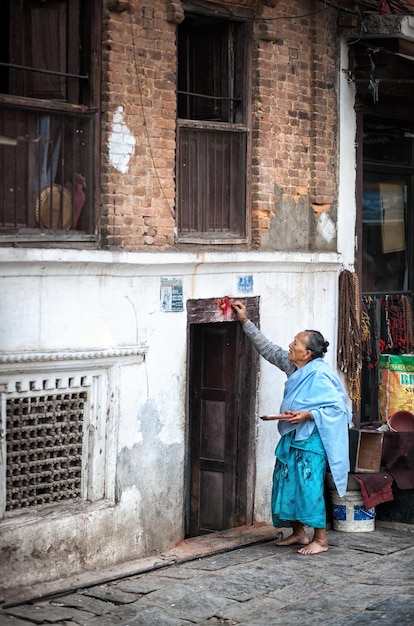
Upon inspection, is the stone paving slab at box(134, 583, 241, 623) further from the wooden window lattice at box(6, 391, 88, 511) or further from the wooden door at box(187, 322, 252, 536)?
the wooden door at box(187, 322, 252, 536)

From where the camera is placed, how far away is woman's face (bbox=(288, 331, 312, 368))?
358 inches

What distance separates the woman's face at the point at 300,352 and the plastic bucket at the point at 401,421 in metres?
2.20

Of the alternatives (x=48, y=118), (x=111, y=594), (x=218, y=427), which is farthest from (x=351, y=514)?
(x=48, y=118)

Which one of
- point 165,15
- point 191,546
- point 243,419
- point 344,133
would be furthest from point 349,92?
point 191,546

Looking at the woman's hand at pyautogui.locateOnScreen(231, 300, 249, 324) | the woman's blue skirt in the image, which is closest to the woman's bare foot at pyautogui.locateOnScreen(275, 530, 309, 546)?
the woman's blue skirt

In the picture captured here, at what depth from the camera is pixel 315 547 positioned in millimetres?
9289

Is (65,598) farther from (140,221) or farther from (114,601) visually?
(140,221)

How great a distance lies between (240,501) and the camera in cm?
1008

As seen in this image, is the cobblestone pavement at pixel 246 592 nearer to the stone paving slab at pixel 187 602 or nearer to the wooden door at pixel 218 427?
the stone paving slab at pixel 187 602

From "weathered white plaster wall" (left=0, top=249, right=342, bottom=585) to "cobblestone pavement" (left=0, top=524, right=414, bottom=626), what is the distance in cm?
30

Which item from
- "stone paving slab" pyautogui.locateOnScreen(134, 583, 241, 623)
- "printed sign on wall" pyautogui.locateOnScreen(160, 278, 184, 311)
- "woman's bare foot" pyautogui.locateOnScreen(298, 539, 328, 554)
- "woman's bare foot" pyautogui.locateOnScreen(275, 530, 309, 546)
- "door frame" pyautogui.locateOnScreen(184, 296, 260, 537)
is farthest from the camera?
"door frame" pyautogui.locateOnScreen(184, 296, 260, 537)

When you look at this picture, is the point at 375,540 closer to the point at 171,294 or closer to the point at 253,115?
the point at 171,294

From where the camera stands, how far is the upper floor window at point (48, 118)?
8227 mm

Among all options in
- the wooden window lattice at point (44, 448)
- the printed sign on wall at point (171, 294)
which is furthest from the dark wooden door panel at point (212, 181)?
the wooden window lattice at point (44, 448)
